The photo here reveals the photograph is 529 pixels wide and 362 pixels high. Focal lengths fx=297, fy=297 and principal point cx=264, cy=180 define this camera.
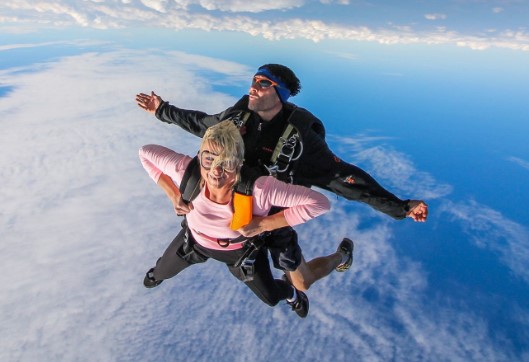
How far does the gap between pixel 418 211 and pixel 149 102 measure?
3.37 m

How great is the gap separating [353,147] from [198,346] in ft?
338

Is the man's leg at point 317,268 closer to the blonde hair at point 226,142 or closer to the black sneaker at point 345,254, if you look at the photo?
the black sneaker at point 345,254

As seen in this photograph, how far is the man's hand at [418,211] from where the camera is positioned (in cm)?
296

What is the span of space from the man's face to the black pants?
59.9 inches

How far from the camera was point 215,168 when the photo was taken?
2.13 m

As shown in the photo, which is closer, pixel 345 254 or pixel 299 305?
pixel 299 305

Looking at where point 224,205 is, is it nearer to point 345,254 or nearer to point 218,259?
point 218,259

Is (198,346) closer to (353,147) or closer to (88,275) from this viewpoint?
(88,275)

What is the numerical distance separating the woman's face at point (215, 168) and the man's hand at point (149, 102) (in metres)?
1.91

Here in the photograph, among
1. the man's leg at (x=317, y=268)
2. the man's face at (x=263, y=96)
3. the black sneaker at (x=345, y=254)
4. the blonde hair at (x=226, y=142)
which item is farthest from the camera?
the black sneaker at (x=345, y=254)

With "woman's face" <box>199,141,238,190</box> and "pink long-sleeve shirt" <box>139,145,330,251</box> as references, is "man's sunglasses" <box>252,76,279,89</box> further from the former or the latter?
"woman's face" <box>199,141,238,190</box>

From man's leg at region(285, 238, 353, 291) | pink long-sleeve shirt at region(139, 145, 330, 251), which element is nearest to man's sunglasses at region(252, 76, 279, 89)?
pink long-sleeve shirt at region(139, 145, 330, 251)

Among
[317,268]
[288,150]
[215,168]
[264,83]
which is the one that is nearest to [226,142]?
[215,168]

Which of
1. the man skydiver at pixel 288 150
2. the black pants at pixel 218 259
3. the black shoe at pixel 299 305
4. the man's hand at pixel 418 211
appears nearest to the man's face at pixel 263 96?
the man skydiver at pixel 288 150
